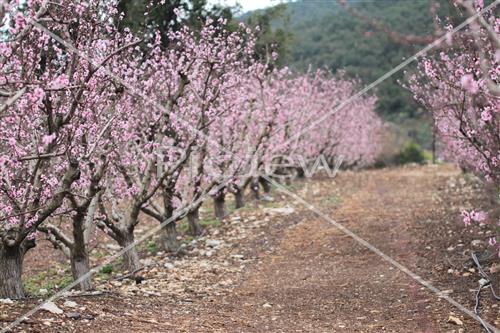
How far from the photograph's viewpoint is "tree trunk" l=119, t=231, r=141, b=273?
1001 centimetres

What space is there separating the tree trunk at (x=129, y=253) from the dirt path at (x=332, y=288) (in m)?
1.77

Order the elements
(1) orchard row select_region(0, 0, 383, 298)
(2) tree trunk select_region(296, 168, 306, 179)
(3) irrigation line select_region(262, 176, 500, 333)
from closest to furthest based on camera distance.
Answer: (1) orchard row select_region(0, 0, 383, 298)
(3) irrigation line select_region(262, 176, 500, 333)
(2) tree trunk select_region(296, 168, 306, 179)

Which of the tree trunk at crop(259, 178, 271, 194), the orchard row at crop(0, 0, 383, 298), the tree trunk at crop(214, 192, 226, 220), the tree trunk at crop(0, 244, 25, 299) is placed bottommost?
the tree trunk at crop(259, 178, 271, 194)

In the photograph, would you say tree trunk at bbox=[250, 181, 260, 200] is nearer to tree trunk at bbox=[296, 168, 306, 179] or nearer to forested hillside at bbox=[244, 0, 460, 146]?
tree trunk at bbox=[296, 168, 306, 179]

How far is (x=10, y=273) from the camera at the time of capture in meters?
7.19

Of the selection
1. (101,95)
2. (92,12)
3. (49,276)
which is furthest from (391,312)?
(49,276)

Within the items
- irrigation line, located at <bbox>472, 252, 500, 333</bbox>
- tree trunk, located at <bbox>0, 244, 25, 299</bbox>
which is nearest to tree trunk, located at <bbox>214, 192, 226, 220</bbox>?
irrigation line, located at <bbox>472, 252, 500, 333</bbox>

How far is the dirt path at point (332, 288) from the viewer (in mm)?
6746

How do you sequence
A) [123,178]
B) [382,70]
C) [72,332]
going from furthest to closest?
1. [382,70]
2. [123,178]
3. [72,332]

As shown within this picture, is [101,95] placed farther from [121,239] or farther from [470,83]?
[470,83]

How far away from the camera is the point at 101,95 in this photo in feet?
25.6

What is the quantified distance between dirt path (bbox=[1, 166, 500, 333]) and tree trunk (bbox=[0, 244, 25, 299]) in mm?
1086

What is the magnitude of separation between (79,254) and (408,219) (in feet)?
30.3

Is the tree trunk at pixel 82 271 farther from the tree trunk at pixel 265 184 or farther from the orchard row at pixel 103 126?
the tree trunk at pixel 265 184
